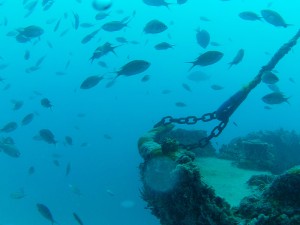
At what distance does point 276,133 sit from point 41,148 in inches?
2228

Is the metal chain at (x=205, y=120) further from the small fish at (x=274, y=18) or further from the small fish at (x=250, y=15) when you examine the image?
the small fish at (x=250, y=15)

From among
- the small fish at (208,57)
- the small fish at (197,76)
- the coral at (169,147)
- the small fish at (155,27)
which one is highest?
the small fish at (155,27)

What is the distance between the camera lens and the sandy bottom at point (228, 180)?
5.92 metres

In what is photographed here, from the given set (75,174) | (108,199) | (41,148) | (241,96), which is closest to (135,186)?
(108,199)

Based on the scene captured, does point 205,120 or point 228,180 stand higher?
point 205,120

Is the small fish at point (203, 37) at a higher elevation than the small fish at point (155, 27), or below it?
below

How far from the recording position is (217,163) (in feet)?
32.5

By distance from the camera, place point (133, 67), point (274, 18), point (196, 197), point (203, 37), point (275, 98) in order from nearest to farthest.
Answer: point (196, 197) < point (133, 67) < point (275, 98) < point (274, 18) < point (203, 37)

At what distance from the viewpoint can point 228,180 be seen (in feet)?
24.2

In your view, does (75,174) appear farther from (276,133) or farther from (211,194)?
(211,194)

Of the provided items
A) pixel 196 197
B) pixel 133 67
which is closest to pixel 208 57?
pixel 133 67

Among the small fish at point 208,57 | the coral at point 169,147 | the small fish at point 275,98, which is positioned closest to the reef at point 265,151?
the small fish at point 275,98

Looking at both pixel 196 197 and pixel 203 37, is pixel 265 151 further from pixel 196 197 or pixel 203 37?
pixel 196 197

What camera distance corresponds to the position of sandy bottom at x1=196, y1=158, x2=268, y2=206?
5.92 meters
